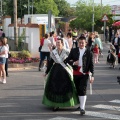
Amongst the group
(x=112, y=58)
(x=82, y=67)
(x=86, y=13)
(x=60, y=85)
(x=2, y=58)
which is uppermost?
(x=86, y=13)

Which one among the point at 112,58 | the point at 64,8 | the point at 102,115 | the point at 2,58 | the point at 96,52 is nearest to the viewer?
the point at 102,115

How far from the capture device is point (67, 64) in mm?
9383

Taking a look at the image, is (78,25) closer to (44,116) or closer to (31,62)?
(31,62)

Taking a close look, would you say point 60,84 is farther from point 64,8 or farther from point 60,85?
point 64,8

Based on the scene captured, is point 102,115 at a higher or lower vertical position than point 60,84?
lower

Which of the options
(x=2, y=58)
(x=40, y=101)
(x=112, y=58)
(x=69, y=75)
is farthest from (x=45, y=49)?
(x=69, y=75)

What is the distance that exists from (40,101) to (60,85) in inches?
58.6

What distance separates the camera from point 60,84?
9.31 meters

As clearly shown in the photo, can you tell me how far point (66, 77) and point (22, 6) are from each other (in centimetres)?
6134

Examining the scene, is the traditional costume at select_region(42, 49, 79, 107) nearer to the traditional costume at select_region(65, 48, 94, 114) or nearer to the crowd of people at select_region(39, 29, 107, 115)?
the crowd of people at select_region(39, 29, 107, 115)

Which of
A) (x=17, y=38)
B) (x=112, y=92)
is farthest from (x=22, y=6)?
(x=112, y=92)

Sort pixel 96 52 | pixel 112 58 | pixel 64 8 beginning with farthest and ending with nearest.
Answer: pixel 64 8
pixel 96 52
pixel 112 58

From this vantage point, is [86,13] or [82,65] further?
[86,13]

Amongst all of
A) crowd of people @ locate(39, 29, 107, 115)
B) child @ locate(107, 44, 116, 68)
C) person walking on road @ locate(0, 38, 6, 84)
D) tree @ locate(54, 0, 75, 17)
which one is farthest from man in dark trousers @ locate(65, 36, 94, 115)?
tree @ locate(54, 0, 75, 17)
